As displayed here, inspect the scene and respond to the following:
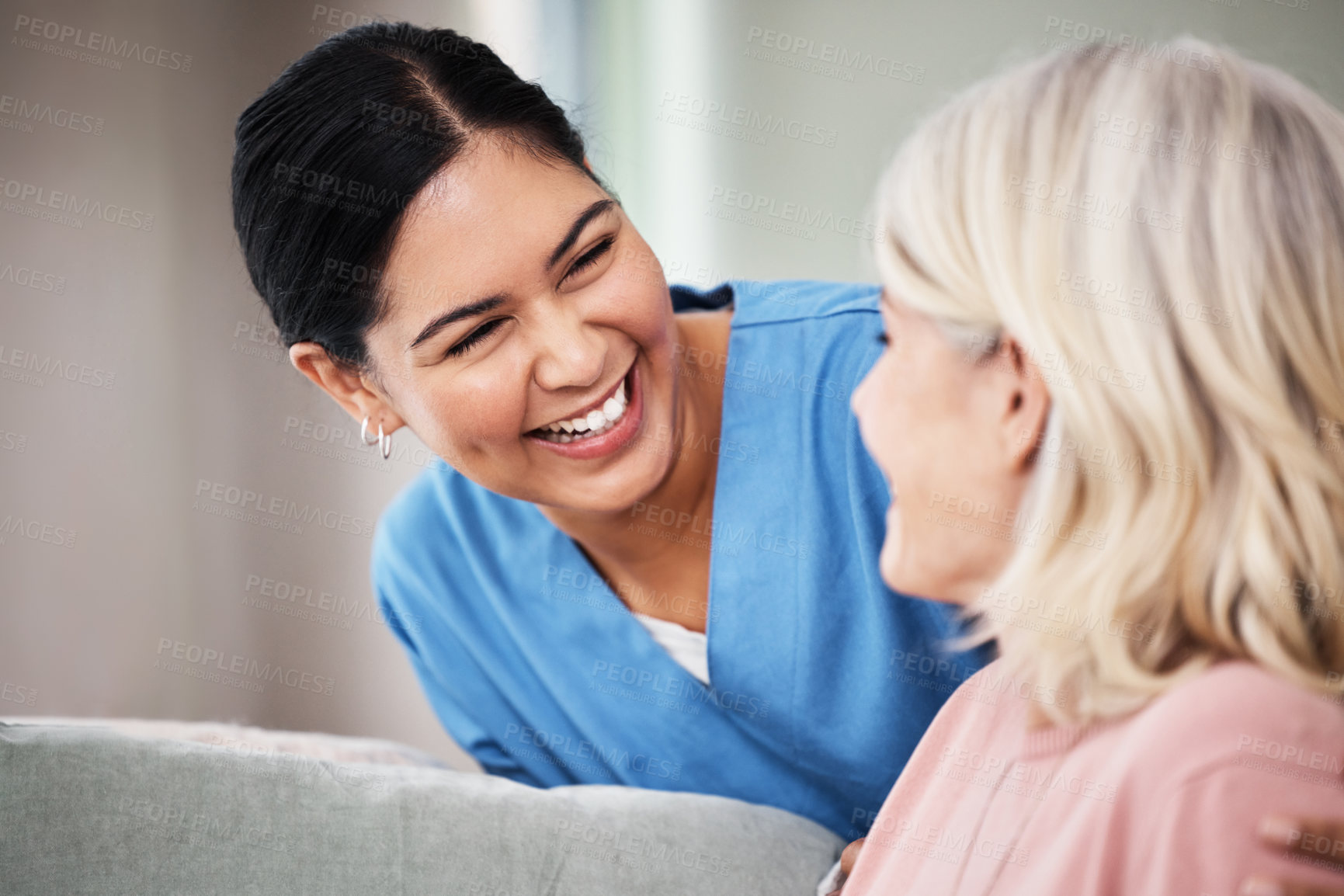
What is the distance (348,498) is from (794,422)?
0.57 m

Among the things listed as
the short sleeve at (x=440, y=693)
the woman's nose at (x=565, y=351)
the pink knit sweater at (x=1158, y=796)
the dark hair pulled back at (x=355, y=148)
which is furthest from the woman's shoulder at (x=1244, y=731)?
the short sleeve at (x=440, y=693)

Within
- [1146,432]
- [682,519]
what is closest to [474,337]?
[682,519]

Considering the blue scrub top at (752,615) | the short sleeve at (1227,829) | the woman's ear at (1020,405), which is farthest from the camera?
the blue scrub top at (752,615)

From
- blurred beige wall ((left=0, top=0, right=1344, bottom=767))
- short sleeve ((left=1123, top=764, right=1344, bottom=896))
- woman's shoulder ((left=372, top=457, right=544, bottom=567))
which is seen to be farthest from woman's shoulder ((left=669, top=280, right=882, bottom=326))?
short sleeve ((left=1123, top=764, right=1344, bottom=896))

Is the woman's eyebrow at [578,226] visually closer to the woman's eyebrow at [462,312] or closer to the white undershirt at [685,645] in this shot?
the woman's eyebrow at [462,312]

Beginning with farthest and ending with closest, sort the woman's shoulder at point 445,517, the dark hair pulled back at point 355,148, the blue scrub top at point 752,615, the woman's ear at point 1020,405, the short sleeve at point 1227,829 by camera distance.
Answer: the woman's shoulder at point 445,517, the blue scrub top at point 752,615, the dark hair pulled back at point 355,148, the woman's ear at point 1020,405, the short sleeve at point 1227,829

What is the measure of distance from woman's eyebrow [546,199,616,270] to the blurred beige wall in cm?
38

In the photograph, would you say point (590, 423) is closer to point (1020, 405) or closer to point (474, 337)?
point (474, 337)

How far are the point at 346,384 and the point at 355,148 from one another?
198mm

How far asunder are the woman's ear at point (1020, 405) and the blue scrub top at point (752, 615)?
216 mm

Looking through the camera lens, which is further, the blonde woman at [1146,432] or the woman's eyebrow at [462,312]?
the woman's eyebrow at [462,312]

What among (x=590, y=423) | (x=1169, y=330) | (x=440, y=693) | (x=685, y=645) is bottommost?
(x=440, y=693)

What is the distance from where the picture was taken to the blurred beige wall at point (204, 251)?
1.04 m

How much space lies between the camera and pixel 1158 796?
1.65 feet
